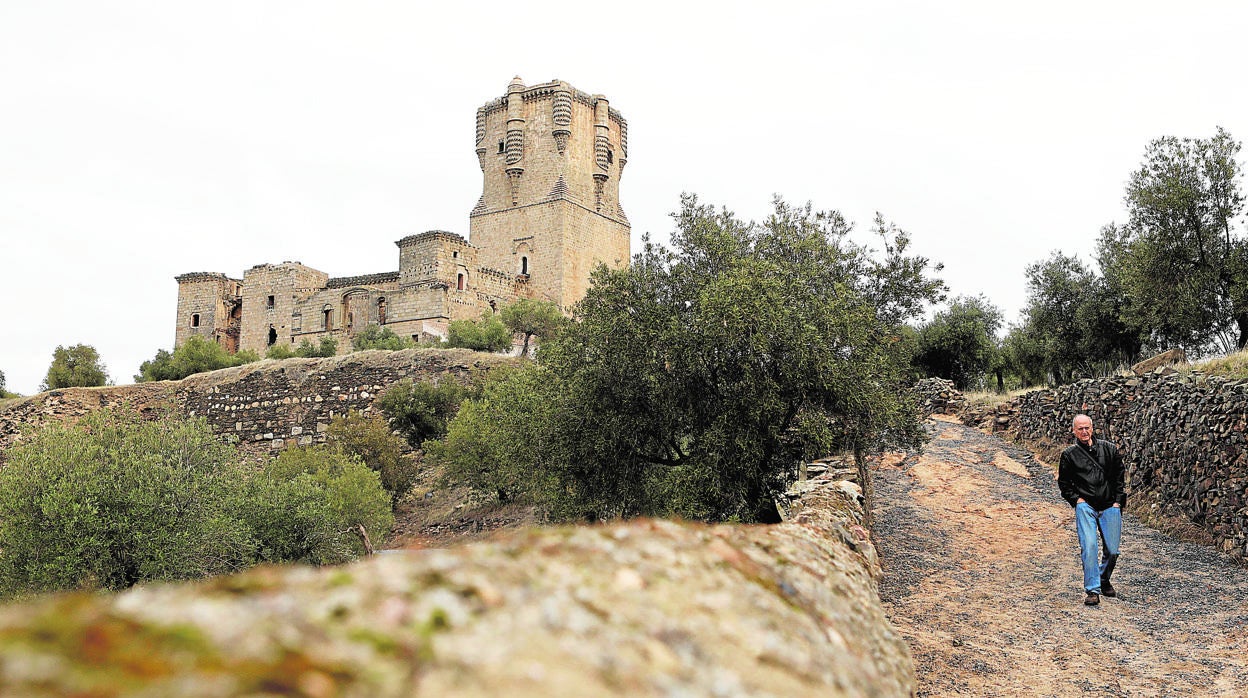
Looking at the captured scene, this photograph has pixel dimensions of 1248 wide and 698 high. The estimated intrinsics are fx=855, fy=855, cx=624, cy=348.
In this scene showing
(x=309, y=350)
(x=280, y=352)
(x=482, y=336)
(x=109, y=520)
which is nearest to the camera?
(x=109, y=520)

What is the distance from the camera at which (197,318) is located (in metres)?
61.1

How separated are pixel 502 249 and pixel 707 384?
48.1 m

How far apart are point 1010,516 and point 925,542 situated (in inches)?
108

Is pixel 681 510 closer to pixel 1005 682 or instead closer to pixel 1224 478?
pixel 1005 682

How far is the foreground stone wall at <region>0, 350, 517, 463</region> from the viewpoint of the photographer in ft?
106

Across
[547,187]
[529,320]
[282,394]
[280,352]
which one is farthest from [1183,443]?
[547,187]

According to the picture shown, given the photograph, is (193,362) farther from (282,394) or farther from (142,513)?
(142,513)

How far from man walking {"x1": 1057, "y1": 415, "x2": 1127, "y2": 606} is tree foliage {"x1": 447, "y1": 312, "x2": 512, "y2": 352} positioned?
36.8 metres

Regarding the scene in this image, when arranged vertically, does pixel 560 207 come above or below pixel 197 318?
above

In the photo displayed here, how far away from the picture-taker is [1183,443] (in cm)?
1298

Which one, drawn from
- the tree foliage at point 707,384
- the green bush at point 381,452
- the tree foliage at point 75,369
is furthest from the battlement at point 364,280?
the tree foliage at point 707,384

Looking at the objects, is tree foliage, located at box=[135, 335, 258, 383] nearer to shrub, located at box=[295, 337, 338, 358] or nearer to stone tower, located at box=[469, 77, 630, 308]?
shrub, located at box=[295, 337, 338, 358]

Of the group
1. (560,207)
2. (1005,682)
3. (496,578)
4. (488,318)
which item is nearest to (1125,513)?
(1005,682)

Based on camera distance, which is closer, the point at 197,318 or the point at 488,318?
the point at 488,318
